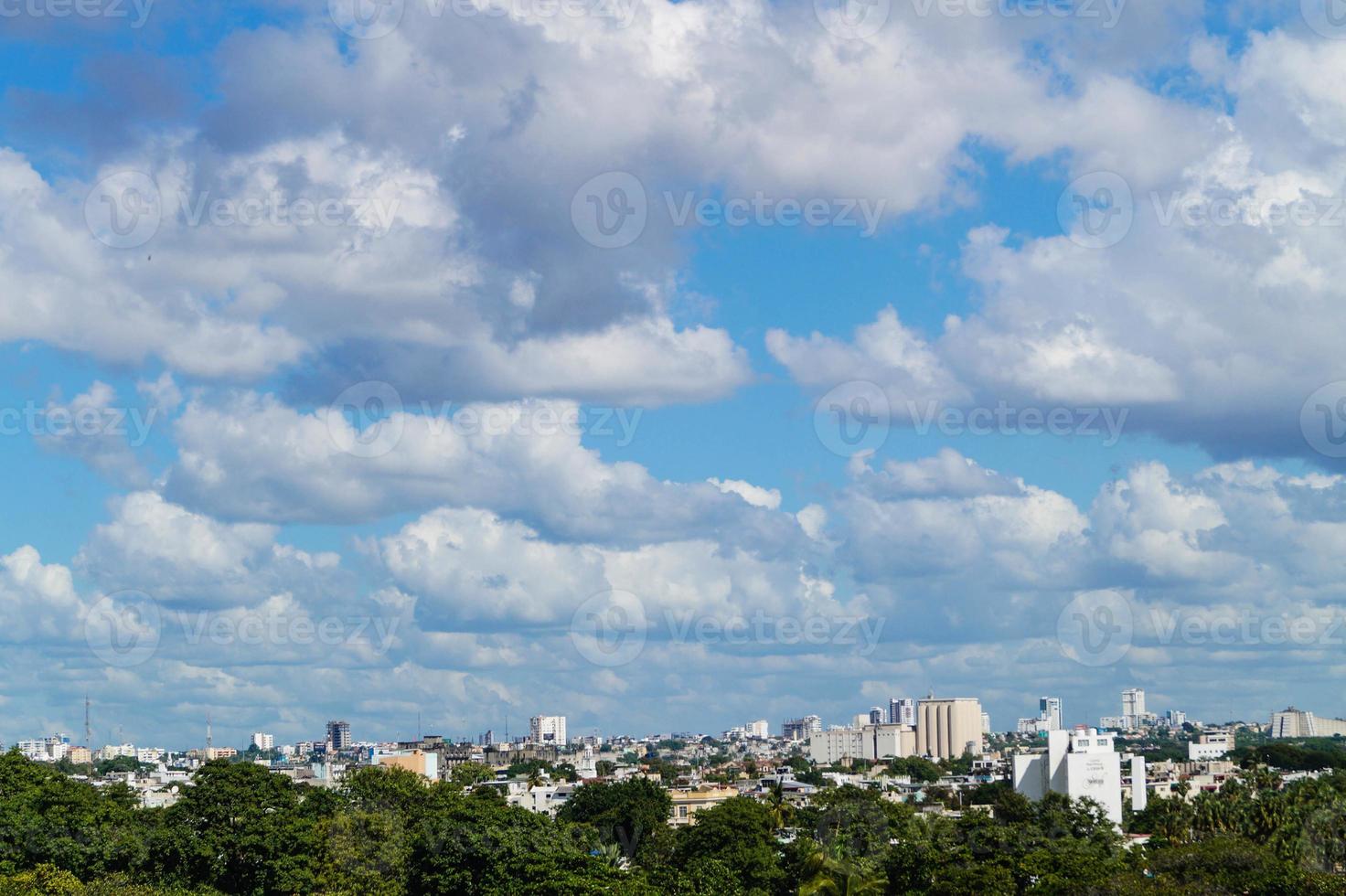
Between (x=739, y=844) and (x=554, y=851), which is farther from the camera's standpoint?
(x=739, y=844)

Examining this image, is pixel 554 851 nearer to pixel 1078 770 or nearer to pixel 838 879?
pixel 838 879

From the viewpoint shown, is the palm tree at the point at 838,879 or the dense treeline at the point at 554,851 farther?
the dense treeline at the point at 554,851

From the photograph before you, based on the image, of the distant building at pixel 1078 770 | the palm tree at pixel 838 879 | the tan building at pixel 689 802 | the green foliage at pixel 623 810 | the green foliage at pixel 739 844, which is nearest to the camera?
the palm tree at pixel 838 879

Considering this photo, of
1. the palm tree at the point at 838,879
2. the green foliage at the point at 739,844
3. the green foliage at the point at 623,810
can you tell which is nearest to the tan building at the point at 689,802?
the green foliage at the point at 623,810

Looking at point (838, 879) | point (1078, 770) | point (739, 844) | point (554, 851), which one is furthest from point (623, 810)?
point (838, 879)

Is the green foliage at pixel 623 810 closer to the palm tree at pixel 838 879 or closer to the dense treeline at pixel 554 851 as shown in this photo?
the dense treeline at pixel 554 851

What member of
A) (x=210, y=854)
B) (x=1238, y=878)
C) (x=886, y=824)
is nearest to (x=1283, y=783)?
(x=886, y=824)
